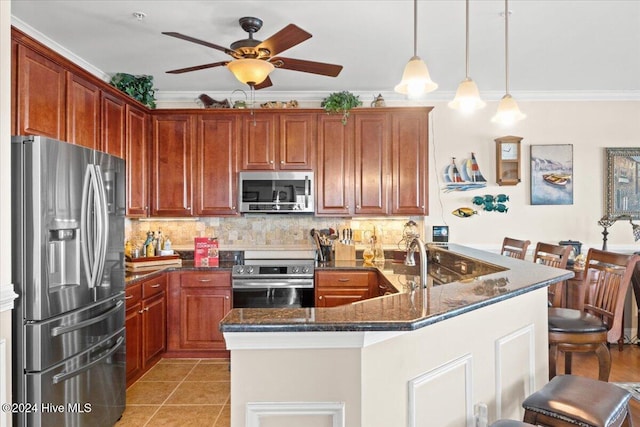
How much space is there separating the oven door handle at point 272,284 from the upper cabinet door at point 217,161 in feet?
2.60

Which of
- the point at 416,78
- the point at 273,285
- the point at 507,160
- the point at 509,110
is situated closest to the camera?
the point at 416,78

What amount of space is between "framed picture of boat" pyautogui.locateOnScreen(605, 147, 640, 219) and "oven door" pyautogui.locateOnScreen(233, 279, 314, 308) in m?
3.47

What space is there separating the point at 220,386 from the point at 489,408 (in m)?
2.20

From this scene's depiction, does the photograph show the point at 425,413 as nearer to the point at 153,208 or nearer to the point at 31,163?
the point at 31,163

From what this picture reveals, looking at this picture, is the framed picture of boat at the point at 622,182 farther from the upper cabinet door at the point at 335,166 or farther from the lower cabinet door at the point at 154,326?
the lower cabinet door at the point at 154,326

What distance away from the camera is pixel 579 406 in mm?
1414

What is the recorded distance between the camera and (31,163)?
1.91 metres

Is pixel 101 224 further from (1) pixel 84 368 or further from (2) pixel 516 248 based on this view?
(2) pixel 516 248

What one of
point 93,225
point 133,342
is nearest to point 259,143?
point 93,225

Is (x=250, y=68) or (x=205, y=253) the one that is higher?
(x=250, y=68)

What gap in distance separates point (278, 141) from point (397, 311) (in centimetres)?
299

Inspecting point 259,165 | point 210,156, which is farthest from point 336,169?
point 210,156

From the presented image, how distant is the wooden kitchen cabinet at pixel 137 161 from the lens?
141 inches

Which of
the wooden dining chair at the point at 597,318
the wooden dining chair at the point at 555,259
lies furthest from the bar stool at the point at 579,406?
the wooden dining chair at the point at 555,259
